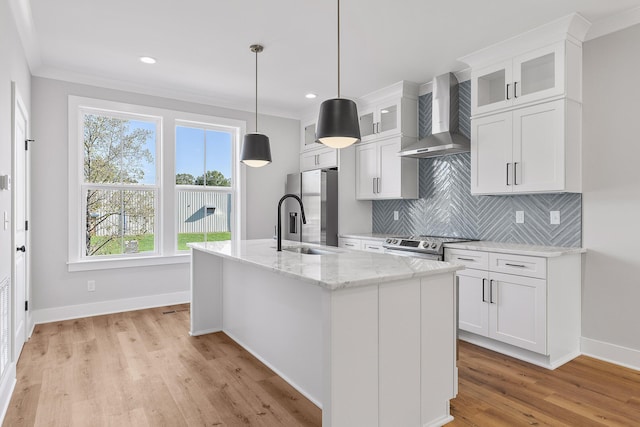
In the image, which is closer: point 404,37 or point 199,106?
point 404,37

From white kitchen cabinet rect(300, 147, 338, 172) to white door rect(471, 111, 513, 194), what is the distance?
1.96 meters

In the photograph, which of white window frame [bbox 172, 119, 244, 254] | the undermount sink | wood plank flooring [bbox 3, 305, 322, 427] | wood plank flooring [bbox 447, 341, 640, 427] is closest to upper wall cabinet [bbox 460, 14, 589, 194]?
wood plank flooring [bbox 447, 341, 640, 427]

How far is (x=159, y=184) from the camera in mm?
4828

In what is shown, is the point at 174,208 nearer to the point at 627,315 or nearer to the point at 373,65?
the point at 373,65

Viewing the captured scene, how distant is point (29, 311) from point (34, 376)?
1364 millimetres

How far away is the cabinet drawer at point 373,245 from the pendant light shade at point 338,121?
6.99 feet

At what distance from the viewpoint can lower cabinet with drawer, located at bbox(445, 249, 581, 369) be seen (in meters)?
2.92

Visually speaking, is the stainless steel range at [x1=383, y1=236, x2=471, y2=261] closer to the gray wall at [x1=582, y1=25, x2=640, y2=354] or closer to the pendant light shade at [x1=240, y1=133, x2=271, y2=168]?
the gray wall at [x1=582, y1=25, x2=640, y2=354]

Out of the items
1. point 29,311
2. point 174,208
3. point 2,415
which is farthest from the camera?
point 174,208

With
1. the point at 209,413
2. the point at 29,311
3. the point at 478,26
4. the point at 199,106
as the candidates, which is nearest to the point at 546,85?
the point at 478,26

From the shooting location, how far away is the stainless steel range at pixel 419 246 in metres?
3.62

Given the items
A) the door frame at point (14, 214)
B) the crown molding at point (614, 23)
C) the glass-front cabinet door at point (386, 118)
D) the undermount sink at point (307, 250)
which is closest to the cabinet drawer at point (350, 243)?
the glass-front cabinet door at point (386, 118)

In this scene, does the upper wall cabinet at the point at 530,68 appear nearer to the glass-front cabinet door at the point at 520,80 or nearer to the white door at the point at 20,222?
the glass-front cabinet door at the point at 520,80

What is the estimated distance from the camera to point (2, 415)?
7.18ft
